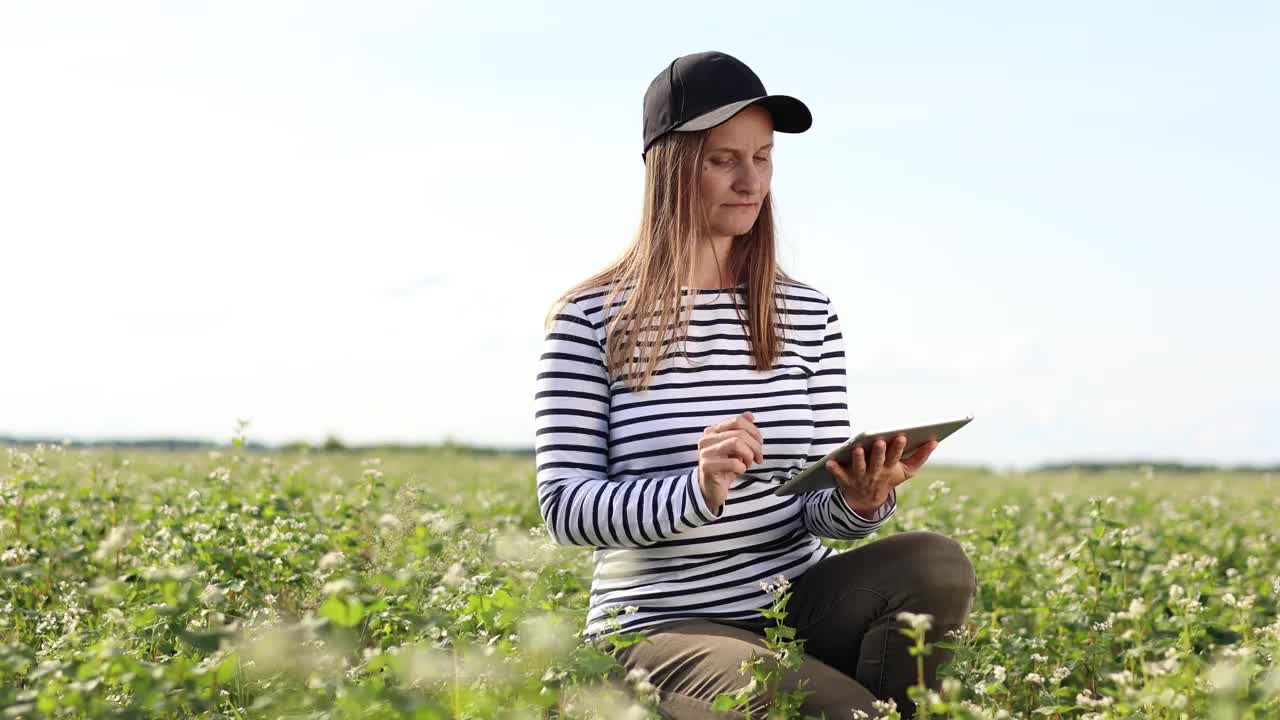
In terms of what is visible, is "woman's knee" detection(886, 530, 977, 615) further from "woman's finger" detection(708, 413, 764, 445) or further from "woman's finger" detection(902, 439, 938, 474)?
"woman's finger" detection(708, 413, 764, 445)

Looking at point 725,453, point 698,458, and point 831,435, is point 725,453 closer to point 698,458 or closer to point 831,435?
point 698,458

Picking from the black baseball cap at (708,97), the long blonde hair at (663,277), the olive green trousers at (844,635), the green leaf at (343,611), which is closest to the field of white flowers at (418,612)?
the green leaf at (343,611)

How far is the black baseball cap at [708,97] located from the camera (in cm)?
353

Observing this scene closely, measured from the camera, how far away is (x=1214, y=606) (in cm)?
523

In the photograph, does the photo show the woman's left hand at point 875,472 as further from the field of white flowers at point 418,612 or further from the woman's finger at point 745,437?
the field of white flowers at point 418,612

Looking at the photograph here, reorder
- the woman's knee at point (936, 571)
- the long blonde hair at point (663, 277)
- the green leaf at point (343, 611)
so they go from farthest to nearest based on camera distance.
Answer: the long blonde hair at point (663, 277) → the woman's knee at point (936, 571) → the green leaf at point (343, 611)

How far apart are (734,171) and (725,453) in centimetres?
100

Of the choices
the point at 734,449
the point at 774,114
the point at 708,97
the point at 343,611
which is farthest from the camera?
the point at 774,114

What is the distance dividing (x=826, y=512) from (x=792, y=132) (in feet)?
4.00

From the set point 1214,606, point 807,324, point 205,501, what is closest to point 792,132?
point 807,324

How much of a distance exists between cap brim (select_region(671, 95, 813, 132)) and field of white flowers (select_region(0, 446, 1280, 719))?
1.48m

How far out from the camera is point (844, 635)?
3.47 meters

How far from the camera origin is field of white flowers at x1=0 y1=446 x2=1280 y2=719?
2654mm

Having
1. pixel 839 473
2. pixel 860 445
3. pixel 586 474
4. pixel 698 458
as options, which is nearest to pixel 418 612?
pixel 586 474
